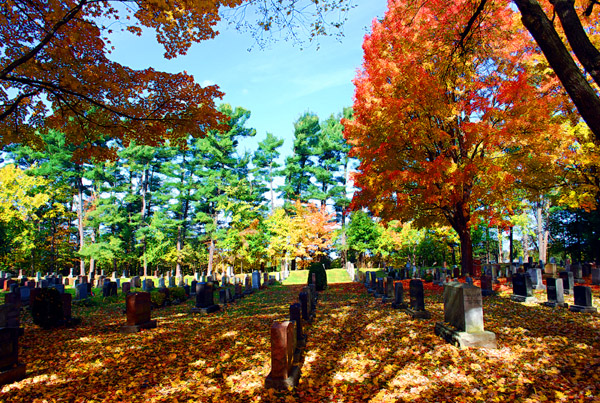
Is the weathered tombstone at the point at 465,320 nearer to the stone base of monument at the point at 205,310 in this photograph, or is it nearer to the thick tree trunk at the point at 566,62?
the thick tree trunk at the point at 566,62

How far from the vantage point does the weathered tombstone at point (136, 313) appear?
780 centimetres

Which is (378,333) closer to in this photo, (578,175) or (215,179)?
(578,175)

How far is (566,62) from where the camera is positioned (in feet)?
13.1

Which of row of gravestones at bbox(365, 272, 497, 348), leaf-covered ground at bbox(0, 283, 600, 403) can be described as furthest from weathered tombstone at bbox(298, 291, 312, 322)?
row of gravestones at bbox(365, 272, 497, 348)

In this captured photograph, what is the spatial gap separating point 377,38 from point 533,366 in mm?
12265

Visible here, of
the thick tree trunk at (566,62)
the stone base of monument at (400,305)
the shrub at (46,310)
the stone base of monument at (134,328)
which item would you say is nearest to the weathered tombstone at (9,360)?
the stone base of monument at (134,328)

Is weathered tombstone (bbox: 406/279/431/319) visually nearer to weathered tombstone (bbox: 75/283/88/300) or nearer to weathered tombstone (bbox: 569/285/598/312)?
weathered tombstone (bbox: 569/285/598/312)

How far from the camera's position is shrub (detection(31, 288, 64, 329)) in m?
8.38

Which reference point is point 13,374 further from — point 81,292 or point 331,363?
point 81,292

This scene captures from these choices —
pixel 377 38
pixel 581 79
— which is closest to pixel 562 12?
pixel 581 79

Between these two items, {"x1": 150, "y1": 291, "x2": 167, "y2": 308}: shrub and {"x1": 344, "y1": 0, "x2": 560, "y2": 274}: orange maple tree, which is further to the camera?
{"x1": 150, "y1": 291, "x2": 167, "y2": 308}: shrub

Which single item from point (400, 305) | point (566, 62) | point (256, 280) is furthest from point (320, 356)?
point (256, 280)

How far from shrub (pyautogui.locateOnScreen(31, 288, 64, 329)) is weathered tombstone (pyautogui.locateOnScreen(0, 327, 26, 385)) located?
4.07m

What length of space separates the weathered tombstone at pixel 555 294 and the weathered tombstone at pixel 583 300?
603 mm
